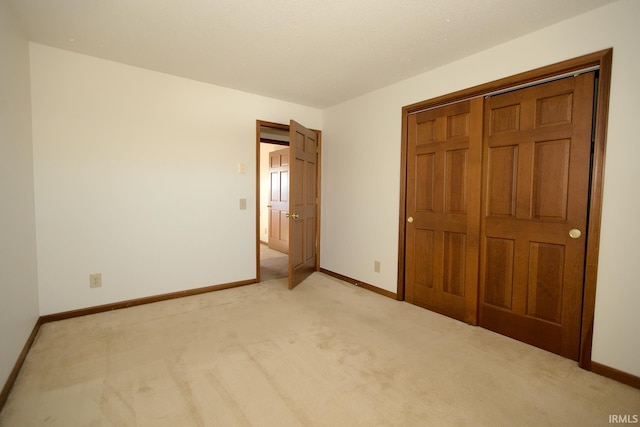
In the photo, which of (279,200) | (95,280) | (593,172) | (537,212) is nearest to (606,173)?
(593,172)

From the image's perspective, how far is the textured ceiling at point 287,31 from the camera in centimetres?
196

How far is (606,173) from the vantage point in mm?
1917

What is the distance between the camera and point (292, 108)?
13.5ft

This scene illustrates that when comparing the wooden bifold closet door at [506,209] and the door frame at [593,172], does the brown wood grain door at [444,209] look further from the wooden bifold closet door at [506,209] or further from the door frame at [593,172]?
the door frame at [593,172]

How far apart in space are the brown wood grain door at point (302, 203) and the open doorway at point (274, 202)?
721 millimetres

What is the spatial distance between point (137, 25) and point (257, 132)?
1704 millimetres

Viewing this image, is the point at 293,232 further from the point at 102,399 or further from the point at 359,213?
the point at 102,399

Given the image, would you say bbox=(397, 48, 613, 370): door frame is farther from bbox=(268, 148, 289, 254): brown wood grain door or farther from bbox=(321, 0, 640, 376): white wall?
bbox=(268, 148, 289, 254): brown wood grain door

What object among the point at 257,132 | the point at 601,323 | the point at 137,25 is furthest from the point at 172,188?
the point at 601,323

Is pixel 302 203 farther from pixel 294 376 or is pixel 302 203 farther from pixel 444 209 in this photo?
pixel 294 376

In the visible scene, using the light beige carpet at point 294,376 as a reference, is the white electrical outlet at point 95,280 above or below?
above

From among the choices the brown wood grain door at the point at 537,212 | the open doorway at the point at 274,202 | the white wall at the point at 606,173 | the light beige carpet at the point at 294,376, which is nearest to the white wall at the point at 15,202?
the light beige carpet at the point at 294,376

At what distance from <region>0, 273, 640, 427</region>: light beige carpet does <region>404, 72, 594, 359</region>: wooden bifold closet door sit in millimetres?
292

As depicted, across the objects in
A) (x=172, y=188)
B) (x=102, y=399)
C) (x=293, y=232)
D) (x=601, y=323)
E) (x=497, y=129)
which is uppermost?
(x=497, y=129)
